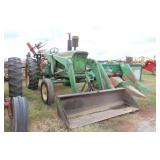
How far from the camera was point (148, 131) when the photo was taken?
384cm

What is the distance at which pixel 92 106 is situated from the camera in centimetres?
451

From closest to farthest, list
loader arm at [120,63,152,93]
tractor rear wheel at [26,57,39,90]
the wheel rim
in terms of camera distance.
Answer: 1. the wheel rim
2. tractor rear wheel at [26,57,39,90]
3. loader arm at [120,63,152,93]

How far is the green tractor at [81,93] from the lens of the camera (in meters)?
4.17

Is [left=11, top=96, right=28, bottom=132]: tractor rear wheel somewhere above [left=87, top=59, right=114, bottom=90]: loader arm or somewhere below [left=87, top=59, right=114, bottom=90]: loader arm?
below

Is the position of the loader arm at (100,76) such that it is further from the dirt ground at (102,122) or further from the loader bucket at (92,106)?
the dirt ground at (102,122)

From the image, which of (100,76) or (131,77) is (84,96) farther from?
(131,77)

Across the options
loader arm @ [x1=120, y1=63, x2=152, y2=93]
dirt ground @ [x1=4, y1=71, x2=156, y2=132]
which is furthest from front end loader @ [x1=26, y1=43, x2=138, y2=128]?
loader arm @ [x1=120, y1=63, x2=152, y2=93]

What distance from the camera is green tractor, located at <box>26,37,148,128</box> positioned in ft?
13.7

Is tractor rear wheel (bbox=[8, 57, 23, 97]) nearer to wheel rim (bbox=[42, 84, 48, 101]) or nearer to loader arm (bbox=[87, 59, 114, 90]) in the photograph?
wheel rim (bbox=[42, 84, 48, 101])

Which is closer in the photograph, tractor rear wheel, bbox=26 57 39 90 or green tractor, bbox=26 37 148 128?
green tractor, bbox=26 37 148 128

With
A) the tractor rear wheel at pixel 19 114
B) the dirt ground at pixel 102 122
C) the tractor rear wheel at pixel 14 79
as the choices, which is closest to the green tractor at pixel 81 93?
the dirt ground at pixel 102 122

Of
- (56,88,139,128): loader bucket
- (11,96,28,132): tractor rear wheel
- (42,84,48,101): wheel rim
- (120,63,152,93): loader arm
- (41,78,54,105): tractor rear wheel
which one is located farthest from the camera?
(120,63,152,93): loader arm


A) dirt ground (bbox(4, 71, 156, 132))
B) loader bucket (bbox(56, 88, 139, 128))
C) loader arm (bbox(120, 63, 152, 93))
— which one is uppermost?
loader arm (bbox(120, 63, 152, 93))

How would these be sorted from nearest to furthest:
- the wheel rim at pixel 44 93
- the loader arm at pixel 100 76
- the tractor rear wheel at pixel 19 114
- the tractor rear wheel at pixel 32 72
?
the tractor rear wheel at pixel 19 114 → the wheel rim at pixel 44 93 → the loader arm at pixel 100 76 → the tractor rear wheel at pixel 32 72
